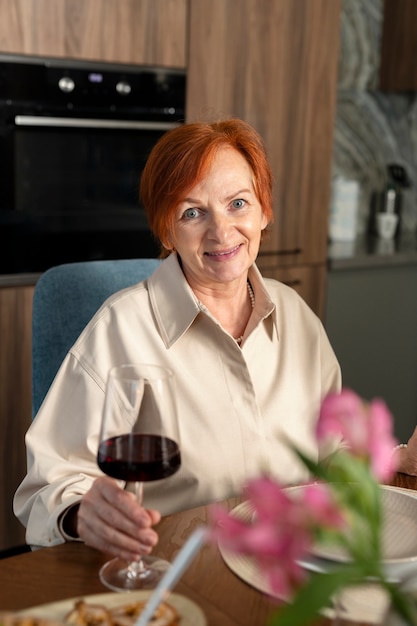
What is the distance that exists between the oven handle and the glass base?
1.75 metres

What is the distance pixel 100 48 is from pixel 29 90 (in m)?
0.25

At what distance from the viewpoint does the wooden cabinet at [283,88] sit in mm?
2854

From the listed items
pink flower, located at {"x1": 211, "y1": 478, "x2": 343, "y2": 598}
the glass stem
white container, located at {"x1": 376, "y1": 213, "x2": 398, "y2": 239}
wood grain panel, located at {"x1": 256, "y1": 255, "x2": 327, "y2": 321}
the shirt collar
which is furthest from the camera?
white container, located at {"x1": 376, "y1": 213, "x2": 398, "y2": 239}

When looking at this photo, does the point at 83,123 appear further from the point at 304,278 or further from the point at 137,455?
the point at 137,455

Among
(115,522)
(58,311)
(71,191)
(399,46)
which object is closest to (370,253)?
(399,46)

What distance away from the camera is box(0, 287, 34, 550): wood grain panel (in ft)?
8.35

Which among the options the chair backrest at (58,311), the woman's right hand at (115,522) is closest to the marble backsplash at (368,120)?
the chair backrest at (58,311)

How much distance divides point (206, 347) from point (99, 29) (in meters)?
1.41

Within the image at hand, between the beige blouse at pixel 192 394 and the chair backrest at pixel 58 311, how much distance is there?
221 mm

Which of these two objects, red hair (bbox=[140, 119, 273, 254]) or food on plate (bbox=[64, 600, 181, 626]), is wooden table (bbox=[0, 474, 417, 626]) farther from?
red hair (bbox=[140, 119, 273, 254])

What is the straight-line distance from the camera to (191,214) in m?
1.59

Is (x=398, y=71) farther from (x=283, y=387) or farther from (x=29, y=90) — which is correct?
(x=283, y=387)

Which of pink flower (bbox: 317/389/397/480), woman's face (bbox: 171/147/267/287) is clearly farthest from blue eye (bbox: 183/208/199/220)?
pink flower (bbox: 317/389/397/480)

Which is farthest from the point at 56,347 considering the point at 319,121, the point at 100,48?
the point at 319,121
